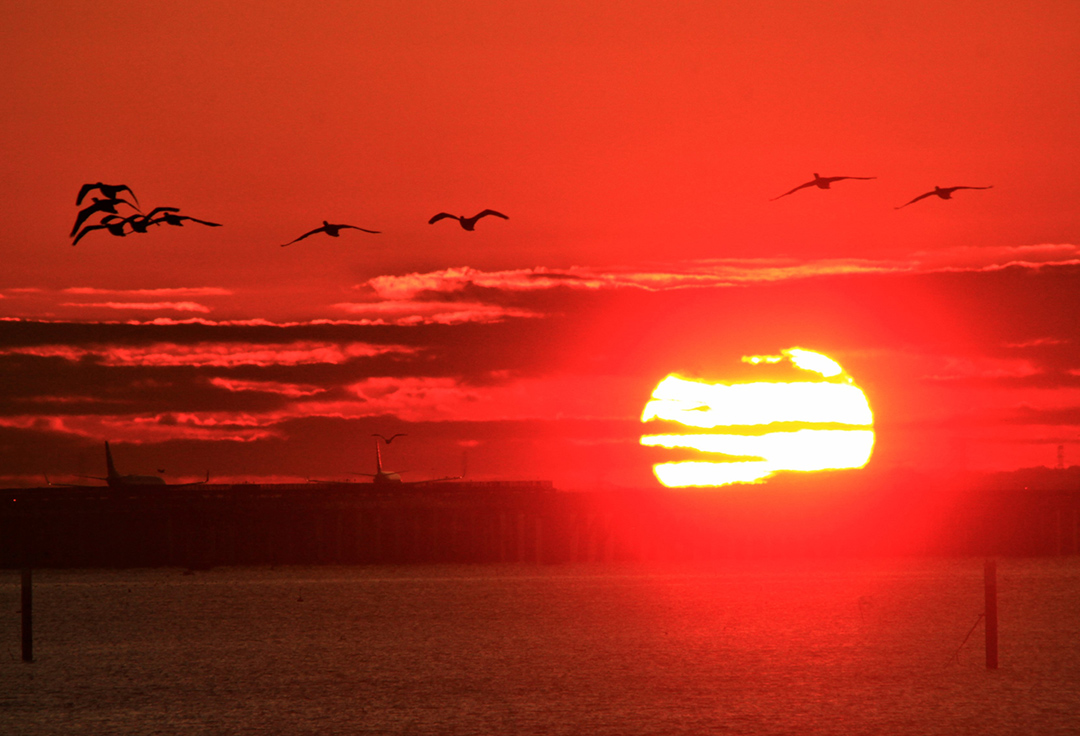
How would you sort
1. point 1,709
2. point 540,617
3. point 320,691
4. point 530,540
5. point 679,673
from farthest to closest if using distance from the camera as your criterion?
point 530,540 → point 540,617 → point 679,673 → point 320,691 → point 1,709

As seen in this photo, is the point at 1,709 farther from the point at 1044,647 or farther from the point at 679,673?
the point at 1044,647

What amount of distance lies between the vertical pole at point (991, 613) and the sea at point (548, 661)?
0.63 m

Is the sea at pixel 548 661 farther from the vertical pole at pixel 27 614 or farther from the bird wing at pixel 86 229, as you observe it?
the bird wing at pixel 86 229

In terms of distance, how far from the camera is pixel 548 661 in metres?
42.8

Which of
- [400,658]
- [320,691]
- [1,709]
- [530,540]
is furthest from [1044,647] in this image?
[530,540]

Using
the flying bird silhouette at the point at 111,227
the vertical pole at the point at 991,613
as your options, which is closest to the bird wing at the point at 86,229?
the flying bird silhouette at the point at 111,227

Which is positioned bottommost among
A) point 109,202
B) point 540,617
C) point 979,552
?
point 979,552

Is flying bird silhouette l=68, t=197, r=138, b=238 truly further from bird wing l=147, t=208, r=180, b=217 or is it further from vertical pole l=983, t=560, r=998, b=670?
vertical pole l=983, t=560, r=998, b=670

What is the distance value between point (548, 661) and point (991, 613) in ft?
48.2

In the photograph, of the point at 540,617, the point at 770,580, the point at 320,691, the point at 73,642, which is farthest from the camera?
the point at 770,580

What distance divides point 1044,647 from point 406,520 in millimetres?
77529

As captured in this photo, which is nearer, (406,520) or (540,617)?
(540,617)

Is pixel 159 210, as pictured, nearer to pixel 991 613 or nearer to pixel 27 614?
pixel 27 614

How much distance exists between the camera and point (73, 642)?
165 feet
